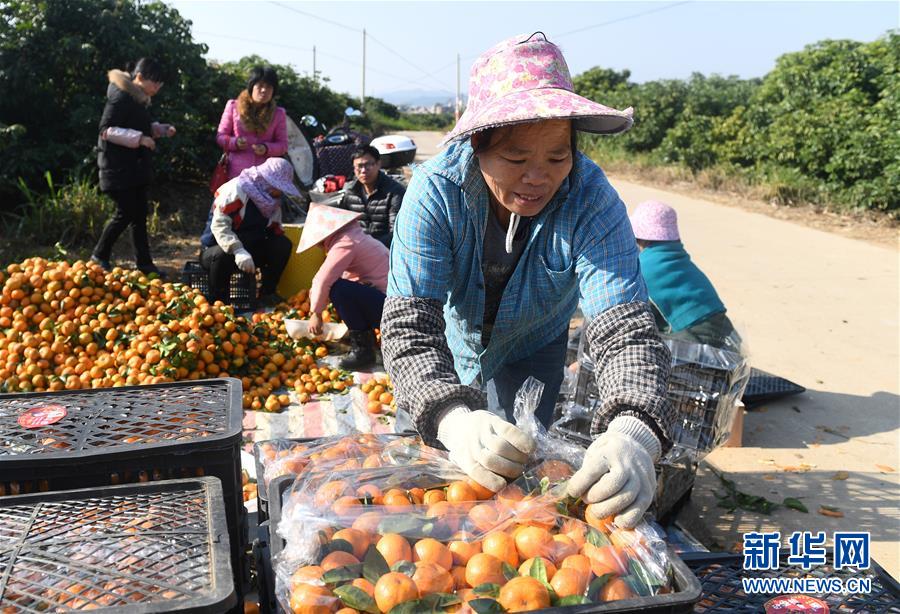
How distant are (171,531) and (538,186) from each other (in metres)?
1.13

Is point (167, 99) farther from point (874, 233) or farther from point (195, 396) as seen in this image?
point (874, 233)

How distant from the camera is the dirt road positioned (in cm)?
338

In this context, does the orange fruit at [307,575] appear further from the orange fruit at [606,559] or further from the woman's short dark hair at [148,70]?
the woman's short dark hair at [148,70]

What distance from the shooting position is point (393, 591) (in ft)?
3.71

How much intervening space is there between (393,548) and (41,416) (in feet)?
3.14

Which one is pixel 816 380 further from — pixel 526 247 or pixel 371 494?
pixel 371 494

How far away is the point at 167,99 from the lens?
8.93m

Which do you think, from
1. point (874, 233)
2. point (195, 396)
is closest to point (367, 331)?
point (195, 396)

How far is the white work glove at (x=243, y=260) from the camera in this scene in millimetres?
5312

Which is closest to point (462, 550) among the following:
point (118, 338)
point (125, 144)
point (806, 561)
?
point (806, 561)

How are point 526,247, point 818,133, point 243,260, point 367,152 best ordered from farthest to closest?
1. point 818,133
2. point 367,152
3. point 243,260
4. point 526,247

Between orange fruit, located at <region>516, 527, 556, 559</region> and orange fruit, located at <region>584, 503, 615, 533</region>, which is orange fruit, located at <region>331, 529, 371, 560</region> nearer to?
orange fruit, located at <region>516, 527, 556, 559</region>

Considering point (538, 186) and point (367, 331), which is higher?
point (538, 186)

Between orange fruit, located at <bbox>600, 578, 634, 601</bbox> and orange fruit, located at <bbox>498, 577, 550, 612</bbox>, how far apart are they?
0.10 metres
